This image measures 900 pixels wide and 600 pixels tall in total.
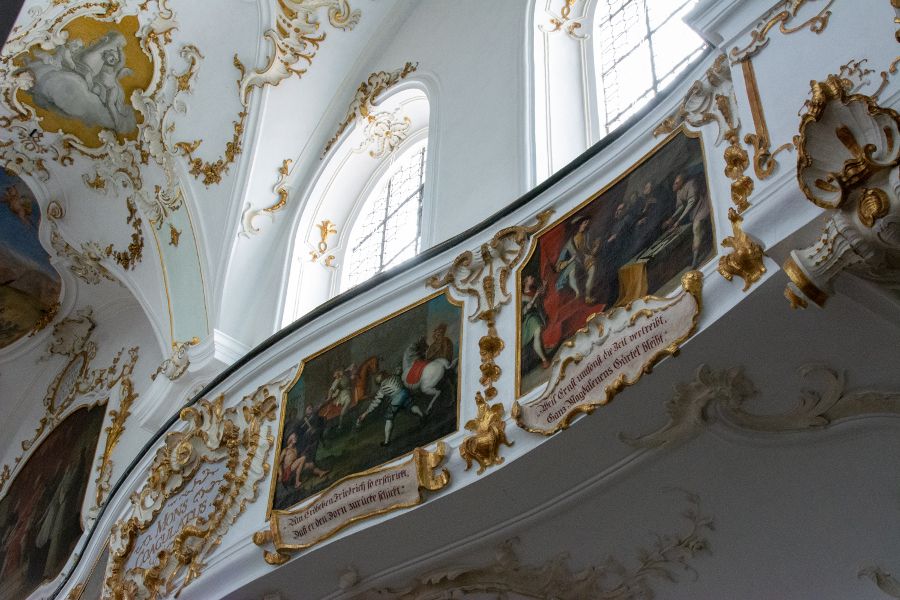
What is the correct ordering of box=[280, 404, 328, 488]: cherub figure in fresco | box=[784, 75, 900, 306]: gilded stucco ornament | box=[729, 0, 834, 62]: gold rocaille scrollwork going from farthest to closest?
1. box=[280, 404, 328, 488]: cherub figure in fresco
2. box=[729, 0, 834, 62]: gold rocaille scrollwork
3. box=[784, 75, 900, 306]: gilded stucco ornament

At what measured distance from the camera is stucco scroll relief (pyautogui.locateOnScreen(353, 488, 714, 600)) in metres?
5.86

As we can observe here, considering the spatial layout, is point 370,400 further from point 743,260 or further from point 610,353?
point 743,260

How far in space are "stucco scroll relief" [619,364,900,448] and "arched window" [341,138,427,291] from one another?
564 cm

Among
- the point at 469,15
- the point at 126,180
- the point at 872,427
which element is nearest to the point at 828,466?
the point at 872,427

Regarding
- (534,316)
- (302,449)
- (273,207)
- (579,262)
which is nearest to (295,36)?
(273,207)

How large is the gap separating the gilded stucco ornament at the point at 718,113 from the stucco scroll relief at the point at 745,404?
922 millimetres

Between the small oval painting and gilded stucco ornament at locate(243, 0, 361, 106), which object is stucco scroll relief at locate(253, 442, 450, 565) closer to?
gilded stucco ornament at locate(243, 0, 361, 106)

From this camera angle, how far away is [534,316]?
626 centimetres

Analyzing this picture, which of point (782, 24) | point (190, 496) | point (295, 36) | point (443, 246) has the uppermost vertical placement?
point (295, 36)

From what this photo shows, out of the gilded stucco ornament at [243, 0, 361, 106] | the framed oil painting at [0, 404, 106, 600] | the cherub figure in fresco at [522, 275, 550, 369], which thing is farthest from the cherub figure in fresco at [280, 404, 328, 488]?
the framed oil painting at [0, 404, 106, 600]

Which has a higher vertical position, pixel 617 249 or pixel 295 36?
pixel 295 36

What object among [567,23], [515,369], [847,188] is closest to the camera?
[847,188]

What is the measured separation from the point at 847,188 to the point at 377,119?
8670mm

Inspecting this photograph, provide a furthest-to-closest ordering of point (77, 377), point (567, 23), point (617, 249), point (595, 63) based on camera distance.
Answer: point (77, 377)
point (567, 23)
point (595, 63)
point (617, 249)
